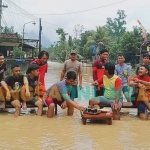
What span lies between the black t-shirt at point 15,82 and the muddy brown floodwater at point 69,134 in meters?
0.69

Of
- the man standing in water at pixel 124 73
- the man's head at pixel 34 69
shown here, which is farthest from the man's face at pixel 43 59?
the man standing in water at pixel 124 73

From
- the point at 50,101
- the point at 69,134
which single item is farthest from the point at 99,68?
the point at 69,134

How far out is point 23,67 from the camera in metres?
26.3

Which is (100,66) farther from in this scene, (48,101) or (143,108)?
(48,101)

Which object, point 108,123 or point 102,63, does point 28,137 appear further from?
point 102,63

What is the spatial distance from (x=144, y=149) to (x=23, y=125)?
264 cm

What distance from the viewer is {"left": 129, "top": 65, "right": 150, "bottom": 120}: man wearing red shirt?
22.2 ft

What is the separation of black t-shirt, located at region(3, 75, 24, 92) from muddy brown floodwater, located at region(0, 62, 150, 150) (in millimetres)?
688

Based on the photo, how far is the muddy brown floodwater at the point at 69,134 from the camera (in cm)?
463

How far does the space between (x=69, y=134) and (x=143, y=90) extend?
249 cm

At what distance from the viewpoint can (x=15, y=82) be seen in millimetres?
7027

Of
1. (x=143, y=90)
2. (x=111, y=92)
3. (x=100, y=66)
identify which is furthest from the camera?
(x=100, y=66)

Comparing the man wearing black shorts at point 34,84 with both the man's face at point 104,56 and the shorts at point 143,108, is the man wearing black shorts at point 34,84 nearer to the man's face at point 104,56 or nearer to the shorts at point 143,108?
the man's face at point 104,56

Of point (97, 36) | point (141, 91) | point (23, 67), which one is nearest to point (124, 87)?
point (141, 91)
